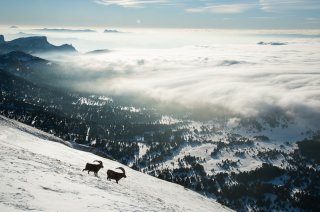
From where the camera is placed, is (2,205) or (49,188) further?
(49,188)

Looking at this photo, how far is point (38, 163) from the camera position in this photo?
5203 cm

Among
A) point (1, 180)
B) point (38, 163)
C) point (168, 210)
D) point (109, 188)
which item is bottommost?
point (168, 210)

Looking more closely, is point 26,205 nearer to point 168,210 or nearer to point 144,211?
point 144,211

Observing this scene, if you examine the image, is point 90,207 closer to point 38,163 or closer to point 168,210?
point 168,210

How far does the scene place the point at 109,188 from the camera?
49.8 m

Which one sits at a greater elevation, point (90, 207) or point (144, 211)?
point (90, 207)

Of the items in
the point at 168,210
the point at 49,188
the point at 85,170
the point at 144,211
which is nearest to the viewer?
the point at 49,188

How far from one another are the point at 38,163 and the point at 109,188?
11.8 metres

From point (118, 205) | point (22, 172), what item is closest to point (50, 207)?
point (118, 205)

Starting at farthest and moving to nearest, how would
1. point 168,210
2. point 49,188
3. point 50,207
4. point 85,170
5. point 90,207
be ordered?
point 85,170
point 168,210
point 49,188
point 90,207
point 50,207

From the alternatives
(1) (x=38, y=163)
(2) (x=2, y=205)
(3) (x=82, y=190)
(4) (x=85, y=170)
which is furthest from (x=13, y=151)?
(2) (x=2, y=205)

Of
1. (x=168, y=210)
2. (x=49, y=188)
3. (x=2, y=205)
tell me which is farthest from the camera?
(x=168, y=210)

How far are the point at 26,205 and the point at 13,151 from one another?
29.2m

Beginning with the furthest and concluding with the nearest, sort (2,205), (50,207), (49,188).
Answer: (49,188) → (50,207) → (2,205)
